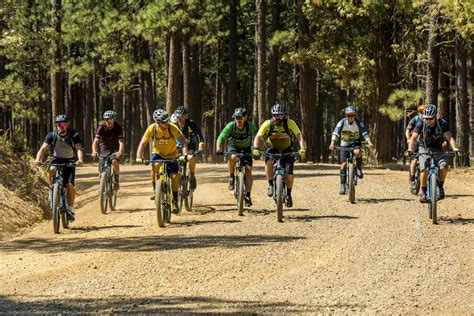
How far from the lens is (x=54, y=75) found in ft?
95.5

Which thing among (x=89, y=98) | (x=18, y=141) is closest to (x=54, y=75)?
(x=18, y=141)

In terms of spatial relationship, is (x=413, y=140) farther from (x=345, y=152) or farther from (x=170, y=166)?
(x=170, y=166)

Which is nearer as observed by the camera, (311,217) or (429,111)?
(429,111)

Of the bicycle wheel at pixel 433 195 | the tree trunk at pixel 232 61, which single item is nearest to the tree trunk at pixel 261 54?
the tree trunk at pixel 232 61

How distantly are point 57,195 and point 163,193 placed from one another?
2001 mm

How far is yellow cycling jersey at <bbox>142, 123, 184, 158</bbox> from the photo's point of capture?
15.1m

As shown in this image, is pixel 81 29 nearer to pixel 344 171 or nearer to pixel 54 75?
pixel 54 75

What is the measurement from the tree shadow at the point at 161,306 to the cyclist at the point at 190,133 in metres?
8.59

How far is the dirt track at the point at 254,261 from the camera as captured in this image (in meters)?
8.60

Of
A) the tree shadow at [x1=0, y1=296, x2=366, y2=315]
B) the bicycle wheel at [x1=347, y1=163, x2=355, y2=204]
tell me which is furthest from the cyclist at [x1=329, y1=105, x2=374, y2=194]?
the tree shadow at [x1=0, y1=296, x2=366, y2=315]

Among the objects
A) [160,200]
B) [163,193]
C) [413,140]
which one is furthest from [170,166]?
[413,140]

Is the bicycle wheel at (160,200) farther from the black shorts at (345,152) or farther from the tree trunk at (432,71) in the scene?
the tree trunk at (432,71)

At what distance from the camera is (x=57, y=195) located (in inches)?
579

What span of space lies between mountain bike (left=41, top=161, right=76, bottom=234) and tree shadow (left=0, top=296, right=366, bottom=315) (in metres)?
5.99
